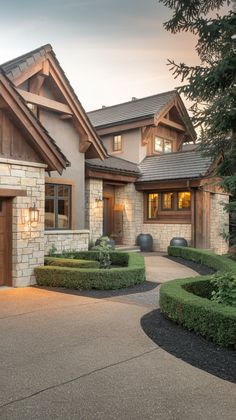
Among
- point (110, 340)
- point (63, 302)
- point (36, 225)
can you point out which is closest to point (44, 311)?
point (63, 302)

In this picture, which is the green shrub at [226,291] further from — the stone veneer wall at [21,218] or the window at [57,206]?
the window at [57,206]

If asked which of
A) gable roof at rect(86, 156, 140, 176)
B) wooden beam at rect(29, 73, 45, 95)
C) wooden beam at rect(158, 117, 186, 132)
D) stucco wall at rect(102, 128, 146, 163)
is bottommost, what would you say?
gable roof at rect(86, 156, 140, 176)

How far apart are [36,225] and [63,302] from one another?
2.94m

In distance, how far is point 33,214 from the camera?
10391 mm

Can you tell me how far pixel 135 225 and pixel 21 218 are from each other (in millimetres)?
10021

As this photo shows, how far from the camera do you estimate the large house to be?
10.1m

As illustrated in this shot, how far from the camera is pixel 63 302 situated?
828cm

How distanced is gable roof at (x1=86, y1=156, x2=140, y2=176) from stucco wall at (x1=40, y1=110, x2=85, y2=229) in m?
0.91

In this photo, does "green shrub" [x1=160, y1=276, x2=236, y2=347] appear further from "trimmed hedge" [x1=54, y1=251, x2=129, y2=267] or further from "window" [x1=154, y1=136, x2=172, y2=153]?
"window" [x1=154, y1=136, x2=172, y2=153]

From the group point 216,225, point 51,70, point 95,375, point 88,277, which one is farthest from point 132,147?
point 95,375

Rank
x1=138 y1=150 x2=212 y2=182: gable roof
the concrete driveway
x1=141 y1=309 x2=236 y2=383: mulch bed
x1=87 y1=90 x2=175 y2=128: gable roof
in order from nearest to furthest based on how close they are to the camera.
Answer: the concrete driveway
x1=141 y1=309 x2=236 y2=383: mulch bed
x1=138 y1=150 x2=212 y2=182: gable roof
x1=87 y1=90 x2=175 y2=128: gable roof

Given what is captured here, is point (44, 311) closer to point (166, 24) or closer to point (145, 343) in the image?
point (145, 343)

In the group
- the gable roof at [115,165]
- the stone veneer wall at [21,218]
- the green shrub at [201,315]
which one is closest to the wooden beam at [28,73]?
the stone veneer wall at [21,218]

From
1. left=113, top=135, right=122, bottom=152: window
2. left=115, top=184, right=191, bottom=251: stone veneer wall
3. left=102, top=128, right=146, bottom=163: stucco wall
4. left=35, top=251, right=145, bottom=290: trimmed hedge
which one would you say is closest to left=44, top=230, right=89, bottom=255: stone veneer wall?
left=35, top=251, right=145, bottom=290: trimmed hedge
